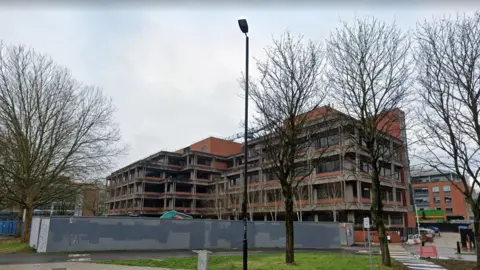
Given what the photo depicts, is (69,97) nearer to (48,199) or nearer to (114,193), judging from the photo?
(48,199)

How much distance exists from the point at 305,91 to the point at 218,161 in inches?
2586

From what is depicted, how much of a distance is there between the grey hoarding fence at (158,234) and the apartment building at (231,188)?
13.2 metres

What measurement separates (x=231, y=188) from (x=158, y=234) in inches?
1659

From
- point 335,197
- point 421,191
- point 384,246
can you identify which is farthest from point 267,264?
point 421,191

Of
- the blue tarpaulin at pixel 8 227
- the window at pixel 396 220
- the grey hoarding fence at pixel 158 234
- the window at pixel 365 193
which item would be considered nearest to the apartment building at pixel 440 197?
the window at pixel 396 220

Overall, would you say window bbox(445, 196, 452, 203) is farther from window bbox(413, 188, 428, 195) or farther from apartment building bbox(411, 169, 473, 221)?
window bbox(413, 188, 428, 195)

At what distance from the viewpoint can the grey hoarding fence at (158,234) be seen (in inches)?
815

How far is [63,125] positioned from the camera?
26203mm

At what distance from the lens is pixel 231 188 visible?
65.8 m

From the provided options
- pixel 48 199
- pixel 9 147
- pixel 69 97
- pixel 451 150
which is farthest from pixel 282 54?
pixel 48 199

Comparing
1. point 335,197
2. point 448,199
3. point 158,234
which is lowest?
point 158,234

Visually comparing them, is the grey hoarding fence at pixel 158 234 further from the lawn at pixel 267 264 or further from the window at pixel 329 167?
the window at pixel 329 167

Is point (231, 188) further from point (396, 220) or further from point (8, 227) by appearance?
point (8, 227)

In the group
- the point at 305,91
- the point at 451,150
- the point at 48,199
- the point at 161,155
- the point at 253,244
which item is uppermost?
the point at 161,155
